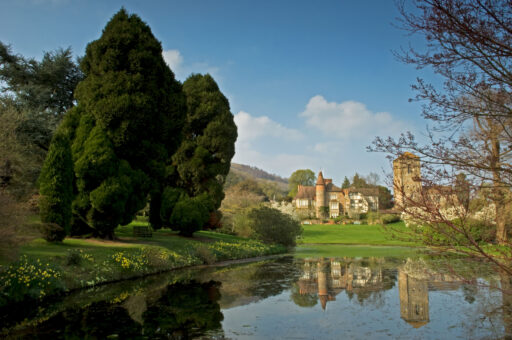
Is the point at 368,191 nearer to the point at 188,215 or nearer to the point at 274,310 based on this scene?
the point at 188,215

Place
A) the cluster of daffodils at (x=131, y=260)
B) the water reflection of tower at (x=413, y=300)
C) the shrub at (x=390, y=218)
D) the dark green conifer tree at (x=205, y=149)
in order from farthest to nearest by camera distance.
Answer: the shrub at (x=390, y=218)
the dark green conifer tree at (x=205, y=149)
the cluster of daffodils at (x=131, y=260)
the water reflection of tower at (x=413, y=300)

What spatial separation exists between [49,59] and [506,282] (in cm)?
2497

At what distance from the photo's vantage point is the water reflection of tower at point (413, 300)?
744 centimetres

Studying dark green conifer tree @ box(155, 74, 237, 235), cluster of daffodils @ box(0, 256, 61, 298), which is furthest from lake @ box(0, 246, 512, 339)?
dark green conifer tree @ box(155, 74, 237, 235)

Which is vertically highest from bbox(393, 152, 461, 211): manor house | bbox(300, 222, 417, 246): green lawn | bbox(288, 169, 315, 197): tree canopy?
bbox(288, 169, 315, 197): tree canopy

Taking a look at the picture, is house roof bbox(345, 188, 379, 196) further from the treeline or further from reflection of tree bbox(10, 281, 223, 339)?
the treeline

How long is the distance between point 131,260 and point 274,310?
22.2ft

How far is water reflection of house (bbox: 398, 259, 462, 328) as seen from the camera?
7449mm

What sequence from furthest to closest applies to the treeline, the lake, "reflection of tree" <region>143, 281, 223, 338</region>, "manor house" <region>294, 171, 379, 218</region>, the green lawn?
"manor house" <region>294, 171, 379, 218</region> → the green lawn → the treeline → "reflection of tree" <region>143, 281, 223, 338</region> → the lake

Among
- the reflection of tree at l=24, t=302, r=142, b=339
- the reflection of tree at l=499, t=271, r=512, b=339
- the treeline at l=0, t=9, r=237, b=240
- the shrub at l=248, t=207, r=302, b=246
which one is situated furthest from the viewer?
the shrub at l=248, t=207, r=302, b=246

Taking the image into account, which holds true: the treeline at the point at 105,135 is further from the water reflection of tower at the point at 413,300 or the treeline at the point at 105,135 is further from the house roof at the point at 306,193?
the house roof at the point at 306,193

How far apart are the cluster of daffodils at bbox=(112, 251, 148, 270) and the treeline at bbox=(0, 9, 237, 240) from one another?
2653 millimetres

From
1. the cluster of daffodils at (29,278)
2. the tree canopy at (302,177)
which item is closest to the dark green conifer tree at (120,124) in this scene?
the cluster of daffodils at (29,278)

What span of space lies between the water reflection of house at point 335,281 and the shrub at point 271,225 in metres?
12.5
